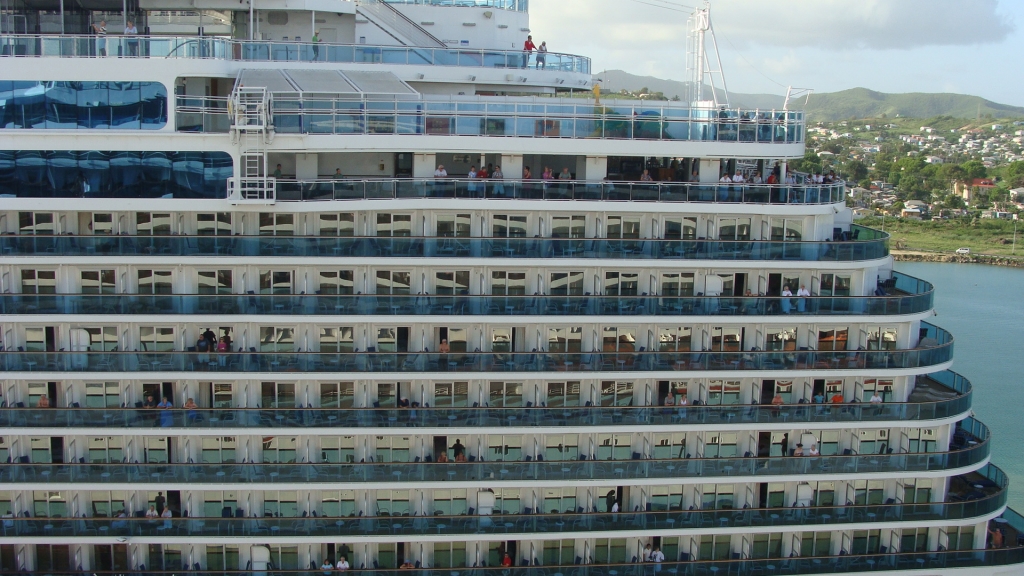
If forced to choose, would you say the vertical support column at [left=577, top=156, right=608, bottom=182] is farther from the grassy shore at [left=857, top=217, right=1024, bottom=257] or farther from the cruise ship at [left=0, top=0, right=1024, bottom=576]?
the grassy shore at [left=857, top=217, right=1024, bottom=257]

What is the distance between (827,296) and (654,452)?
374 cm

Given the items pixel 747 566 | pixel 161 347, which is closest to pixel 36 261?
pixel 161 347

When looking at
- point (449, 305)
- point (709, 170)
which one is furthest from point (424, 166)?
point (709, 170)

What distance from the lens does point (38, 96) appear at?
50.3 ft

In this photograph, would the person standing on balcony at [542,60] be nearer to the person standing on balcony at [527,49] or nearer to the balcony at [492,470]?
the person standing on balcony at [527,49]

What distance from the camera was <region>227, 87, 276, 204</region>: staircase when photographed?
49.9ft

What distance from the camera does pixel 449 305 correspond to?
1588cm

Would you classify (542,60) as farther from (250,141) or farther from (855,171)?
(855,171)

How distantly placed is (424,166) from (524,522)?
5799 millimetres

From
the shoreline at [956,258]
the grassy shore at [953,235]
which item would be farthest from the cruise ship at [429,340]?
the grassy shore at [953,235]

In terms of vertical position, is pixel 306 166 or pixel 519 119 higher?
pixel 519 119

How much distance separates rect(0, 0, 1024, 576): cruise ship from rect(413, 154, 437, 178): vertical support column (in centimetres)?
6

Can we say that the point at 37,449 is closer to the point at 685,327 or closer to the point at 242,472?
the point at 242,472

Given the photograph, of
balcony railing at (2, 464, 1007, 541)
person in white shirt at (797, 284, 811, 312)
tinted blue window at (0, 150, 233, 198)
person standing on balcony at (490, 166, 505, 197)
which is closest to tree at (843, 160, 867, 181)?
balcony railing at (2, 464, 1007, 541)
